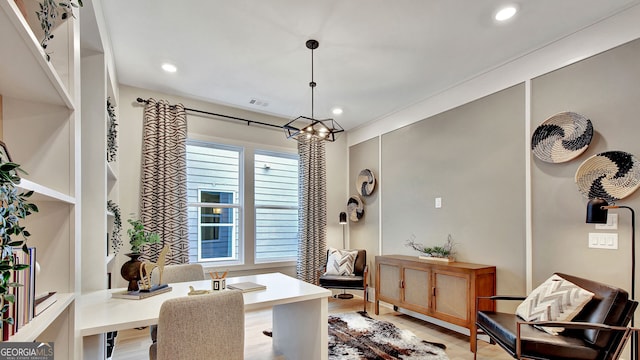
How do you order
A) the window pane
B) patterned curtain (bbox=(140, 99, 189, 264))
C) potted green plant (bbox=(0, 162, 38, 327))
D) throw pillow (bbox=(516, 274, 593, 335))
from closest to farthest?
potted green plant (bbox=(0, 162, 38, 327)) < throw pillow (bbox=(516, 274, 593, 335)) < patterned curtain (bbox=(140, 99, 189, 264)) < the window pane

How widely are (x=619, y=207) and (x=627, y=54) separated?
1.17 meters

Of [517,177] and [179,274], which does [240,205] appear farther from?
[517,177]

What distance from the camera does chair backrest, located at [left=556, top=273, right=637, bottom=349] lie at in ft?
6.45

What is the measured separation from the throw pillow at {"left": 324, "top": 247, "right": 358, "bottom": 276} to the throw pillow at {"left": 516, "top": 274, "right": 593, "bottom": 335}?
2418mm

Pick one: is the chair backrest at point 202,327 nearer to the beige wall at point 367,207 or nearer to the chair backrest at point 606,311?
the chair backrest at point 606,311

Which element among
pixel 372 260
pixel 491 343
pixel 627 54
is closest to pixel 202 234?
pixel 372 260

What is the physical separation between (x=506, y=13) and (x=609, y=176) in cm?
145

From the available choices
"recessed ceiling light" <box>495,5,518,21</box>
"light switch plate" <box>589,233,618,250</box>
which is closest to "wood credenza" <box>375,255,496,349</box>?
"light switch plate" <box>589,233,618,250</box>

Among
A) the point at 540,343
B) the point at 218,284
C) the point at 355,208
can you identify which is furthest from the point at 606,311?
the point at 355,208

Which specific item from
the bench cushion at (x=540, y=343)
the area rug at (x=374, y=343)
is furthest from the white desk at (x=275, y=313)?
the bench cushion at (x=540, y=343)

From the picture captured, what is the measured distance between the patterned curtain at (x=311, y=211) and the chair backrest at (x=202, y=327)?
311cm

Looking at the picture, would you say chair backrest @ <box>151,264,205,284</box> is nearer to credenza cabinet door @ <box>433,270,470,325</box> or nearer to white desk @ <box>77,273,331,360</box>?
white desk @ <box>77,273,331,360</box>

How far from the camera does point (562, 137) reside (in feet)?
8.81
